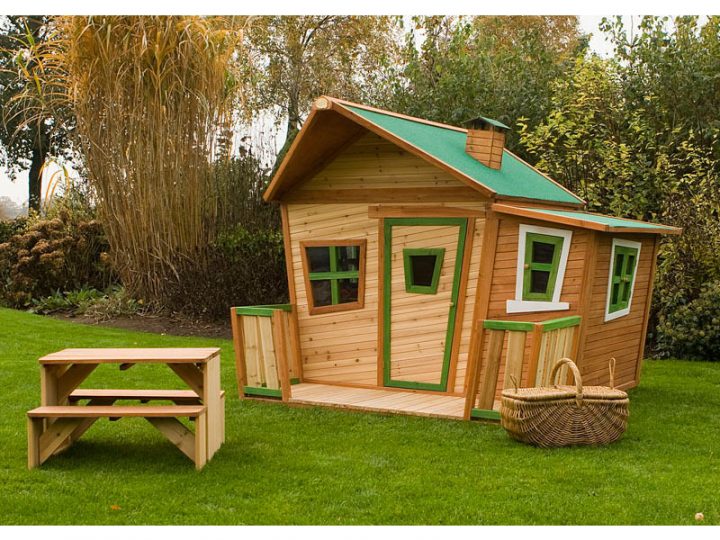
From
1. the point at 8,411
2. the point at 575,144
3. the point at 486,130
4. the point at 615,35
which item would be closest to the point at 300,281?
the point at 486,130

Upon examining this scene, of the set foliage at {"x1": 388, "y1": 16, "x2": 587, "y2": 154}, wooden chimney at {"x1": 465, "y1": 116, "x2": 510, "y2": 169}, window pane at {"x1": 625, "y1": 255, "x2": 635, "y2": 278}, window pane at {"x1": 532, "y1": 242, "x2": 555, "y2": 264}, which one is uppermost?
foliage at {"x1": 388, "y1": 16, "x2": 587, "y2": 154}

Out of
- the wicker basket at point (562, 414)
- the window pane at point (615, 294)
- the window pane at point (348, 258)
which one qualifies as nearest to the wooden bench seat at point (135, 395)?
the wicker basket at point (562, 414)

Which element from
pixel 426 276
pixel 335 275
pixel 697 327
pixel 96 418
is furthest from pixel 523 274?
pixel 697 327

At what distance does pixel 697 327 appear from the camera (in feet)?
41.5

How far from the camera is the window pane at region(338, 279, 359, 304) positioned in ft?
31.6

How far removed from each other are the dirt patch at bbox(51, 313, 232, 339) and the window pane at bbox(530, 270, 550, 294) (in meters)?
6.58

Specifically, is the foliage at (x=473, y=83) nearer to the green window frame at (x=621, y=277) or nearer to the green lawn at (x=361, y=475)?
the green window frame at (x=621, y=277)

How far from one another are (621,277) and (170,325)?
25.3ft

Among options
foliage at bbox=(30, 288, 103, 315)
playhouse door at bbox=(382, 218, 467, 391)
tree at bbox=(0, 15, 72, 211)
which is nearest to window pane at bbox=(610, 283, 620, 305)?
playhouse door at bbox=(382, 218, 467, 391)

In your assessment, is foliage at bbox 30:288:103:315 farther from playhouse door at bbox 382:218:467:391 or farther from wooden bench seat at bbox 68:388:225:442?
wooden bench seat at bbox 68:388:225:442

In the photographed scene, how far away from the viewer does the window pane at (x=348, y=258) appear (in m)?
9.60

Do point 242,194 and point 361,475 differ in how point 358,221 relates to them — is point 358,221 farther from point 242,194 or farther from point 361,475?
point 242,194

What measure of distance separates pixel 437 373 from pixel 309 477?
3.12 meters

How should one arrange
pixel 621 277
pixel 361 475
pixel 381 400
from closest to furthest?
pixel 361 475, pixel 381 400, pixel 621 277
